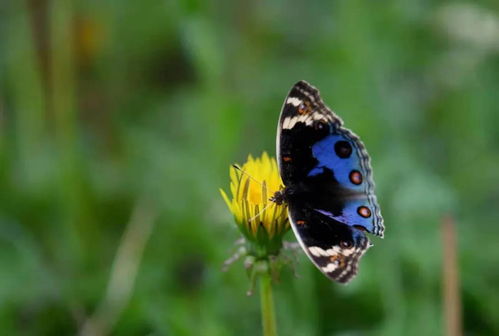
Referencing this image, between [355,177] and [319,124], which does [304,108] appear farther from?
[355,177]

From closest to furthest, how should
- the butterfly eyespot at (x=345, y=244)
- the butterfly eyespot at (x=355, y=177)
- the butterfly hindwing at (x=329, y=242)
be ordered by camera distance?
1. the butterfly hindwing at (x=329, y=242)
2. the butterfly eyespot at (x=345, y=244)
3. the butterfly eyespot at (x=355, y=177)

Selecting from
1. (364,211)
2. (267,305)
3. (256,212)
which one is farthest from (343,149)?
(267,305)

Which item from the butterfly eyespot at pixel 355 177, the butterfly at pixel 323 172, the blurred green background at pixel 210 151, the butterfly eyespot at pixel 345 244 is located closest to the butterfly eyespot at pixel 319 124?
the butterfly at pixel 323 172

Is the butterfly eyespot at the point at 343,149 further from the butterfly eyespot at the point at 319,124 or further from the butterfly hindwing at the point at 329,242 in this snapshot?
the butterfly hindwing at the point at 329,242

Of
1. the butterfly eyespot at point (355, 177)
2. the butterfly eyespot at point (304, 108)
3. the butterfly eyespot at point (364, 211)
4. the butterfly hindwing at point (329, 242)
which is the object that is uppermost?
the butterfly eyespot at point (304, 108)

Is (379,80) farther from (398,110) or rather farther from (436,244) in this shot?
(436,244)

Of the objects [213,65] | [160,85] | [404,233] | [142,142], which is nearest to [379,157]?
[404,233]

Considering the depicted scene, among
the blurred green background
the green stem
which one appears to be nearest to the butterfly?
the green stem
